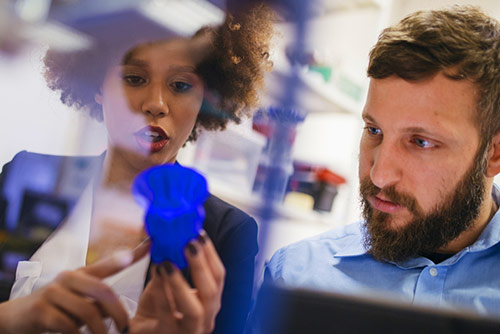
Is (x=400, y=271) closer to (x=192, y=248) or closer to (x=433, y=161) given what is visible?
(x=433, y=161)

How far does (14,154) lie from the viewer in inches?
27.5

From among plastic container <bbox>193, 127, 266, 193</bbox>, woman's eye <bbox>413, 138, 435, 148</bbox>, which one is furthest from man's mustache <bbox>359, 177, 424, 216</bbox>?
plastic container <bbox>193, 127, 266, 193</bbox>

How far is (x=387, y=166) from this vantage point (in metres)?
0.97

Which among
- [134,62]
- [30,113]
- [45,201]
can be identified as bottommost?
[45,201]

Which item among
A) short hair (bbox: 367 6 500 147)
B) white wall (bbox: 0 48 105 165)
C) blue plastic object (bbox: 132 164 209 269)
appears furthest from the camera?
short hair (bbox: 367 6 500 147)

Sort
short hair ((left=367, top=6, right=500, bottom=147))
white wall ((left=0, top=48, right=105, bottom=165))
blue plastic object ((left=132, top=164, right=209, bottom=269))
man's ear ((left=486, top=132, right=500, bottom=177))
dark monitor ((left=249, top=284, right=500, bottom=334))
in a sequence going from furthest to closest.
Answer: man's ear ((left=486, top=132, right=500, bottom=177)) → short hair ((left=367, top=6, right=500, bottom=147)) → white wall ((left=0, top=48, right=105, bottom=165)) → blue plastic object ((left=132, top=164, right=209, bottom=269)) → dark monitor ((left=249, top=284, right=500, bottom=334))

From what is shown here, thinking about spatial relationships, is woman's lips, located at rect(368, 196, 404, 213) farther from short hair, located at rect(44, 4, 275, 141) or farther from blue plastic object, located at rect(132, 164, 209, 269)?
blue plastic object, located at rect(132, 164, 209, 269)

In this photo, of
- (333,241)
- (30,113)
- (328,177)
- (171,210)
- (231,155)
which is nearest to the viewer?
(171,210)

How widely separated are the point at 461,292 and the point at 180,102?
67cm

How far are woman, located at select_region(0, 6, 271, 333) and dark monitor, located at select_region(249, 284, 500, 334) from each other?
0.78 ft

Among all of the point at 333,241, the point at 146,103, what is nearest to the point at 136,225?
the point at 146,103

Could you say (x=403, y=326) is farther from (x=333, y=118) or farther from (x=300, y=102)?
(x=333, y=118)

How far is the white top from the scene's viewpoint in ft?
2.10

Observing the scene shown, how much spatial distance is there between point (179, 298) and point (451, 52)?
2.29 ft
